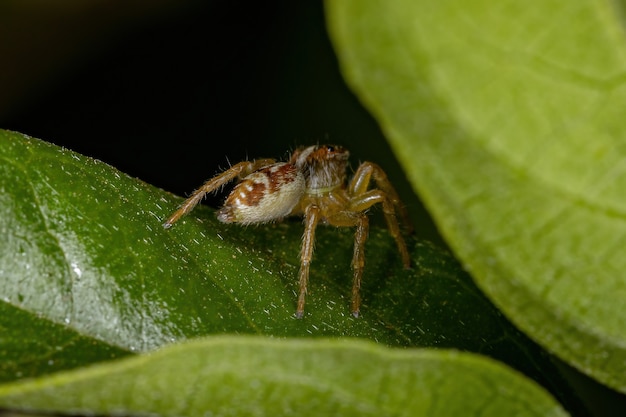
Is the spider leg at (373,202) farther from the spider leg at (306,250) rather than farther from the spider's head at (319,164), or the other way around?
the spider leg at (306,250)

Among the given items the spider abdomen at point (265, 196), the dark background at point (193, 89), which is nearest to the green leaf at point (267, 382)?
the spider abdomen at point (265, 196)

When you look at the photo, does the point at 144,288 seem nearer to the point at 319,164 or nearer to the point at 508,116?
the point at 508,116

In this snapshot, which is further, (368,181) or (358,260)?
(368,181)

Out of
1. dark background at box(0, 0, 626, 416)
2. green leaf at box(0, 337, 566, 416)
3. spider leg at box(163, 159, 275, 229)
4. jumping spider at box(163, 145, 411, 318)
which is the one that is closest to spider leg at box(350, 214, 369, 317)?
jumping spider at box(163, 145, 411, 318)

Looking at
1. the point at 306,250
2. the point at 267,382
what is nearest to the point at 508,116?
the point at 267,382

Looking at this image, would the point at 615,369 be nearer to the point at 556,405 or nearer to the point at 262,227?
the point at 556,405

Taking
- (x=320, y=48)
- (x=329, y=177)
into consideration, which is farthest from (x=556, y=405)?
(x=320, y=48)

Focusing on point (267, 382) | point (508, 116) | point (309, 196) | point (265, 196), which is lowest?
point (309, 196)

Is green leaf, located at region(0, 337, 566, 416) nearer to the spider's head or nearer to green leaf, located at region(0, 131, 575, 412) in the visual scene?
green leaf, located at region(0, 131, 575, 412)
